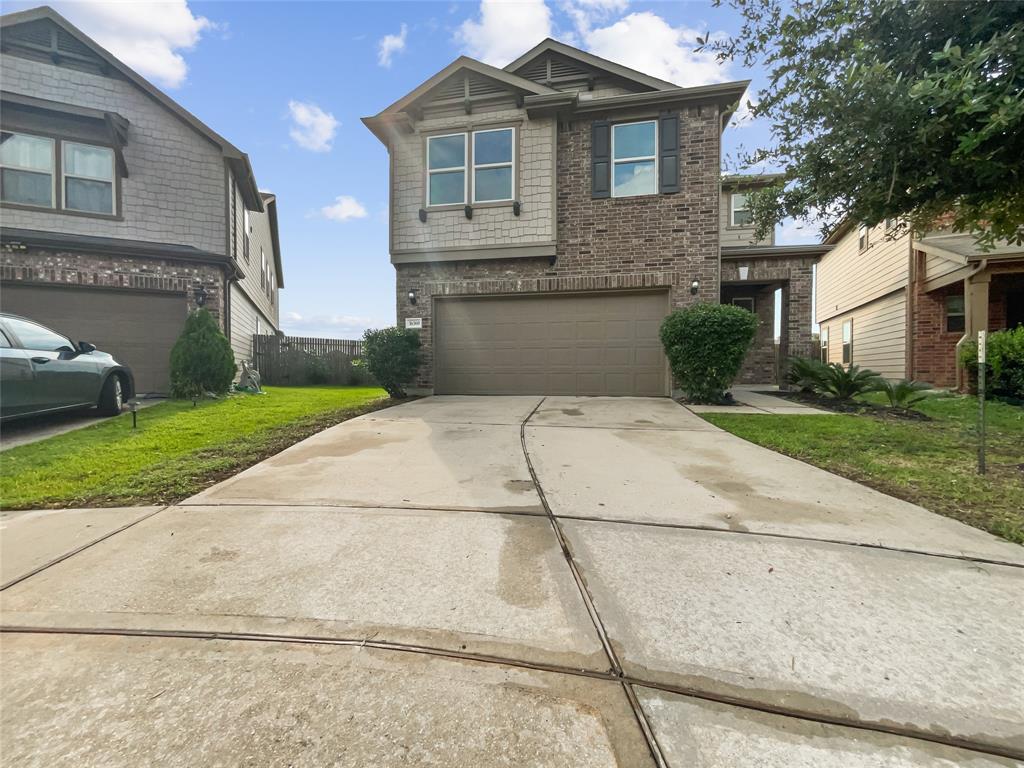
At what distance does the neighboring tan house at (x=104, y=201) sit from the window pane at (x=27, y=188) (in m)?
0.02

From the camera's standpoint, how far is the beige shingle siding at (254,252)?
38.9ft

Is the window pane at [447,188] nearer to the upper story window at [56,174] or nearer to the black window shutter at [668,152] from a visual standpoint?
the black window shutter at [668,152]

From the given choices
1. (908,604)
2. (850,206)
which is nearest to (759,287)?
(850,206)

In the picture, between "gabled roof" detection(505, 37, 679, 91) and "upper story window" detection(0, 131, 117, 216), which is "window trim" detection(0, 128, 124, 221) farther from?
"gabled roof" detection(505, 37, 679, 91)

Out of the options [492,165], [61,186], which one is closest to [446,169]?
[492,165]

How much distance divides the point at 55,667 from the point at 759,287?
14.1 meters

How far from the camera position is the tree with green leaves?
11.5 feet

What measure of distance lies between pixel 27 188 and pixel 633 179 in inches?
461

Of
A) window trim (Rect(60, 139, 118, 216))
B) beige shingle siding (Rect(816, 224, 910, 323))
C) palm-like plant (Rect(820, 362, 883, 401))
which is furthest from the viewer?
beige shingle siding (Rect(816, 224, 910, 323))

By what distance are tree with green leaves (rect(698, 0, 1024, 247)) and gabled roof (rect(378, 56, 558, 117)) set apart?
16.6ft

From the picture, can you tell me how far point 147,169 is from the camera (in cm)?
982

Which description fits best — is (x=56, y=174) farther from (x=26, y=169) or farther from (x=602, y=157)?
(x=602, y=157)

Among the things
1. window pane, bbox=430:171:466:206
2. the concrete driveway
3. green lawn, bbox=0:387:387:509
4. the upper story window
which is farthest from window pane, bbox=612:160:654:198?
the upper story window

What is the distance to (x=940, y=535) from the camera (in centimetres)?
266
